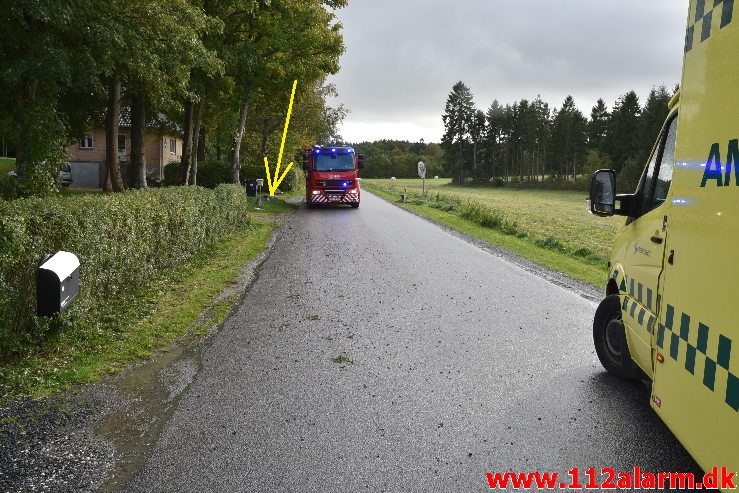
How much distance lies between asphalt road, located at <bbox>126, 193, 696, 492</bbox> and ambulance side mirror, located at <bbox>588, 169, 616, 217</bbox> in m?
1.53

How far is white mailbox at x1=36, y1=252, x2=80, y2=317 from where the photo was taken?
3.91 meters

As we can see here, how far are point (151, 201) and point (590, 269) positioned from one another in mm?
8993

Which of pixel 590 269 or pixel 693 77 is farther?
pixel 590 269

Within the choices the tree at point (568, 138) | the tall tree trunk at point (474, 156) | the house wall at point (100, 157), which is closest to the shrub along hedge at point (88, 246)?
the house wall at point (100, 157)

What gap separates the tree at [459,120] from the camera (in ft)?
364

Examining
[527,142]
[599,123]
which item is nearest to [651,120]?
[599,123]

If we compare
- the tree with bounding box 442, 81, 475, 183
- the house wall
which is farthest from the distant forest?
the house wall

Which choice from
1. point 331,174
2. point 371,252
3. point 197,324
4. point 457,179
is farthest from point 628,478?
point 457,179

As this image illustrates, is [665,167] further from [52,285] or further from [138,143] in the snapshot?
[138,143]

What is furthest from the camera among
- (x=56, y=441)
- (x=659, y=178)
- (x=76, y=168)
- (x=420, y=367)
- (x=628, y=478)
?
(x=76, y=168)

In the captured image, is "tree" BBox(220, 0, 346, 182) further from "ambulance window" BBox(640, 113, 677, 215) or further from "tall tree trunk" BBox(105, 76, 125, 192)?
"ambulance window" BBox(640, 113, 677, 215)

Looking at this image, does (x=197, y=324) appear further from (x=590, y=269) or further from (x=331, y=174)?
(x=331, y=174)

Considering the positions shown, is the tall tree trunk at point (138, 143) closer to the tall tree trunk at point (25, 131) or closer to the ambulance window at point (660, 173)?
the tall tree trunk at point (25, 131)

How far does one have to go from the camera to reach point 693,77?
3.12 meters
